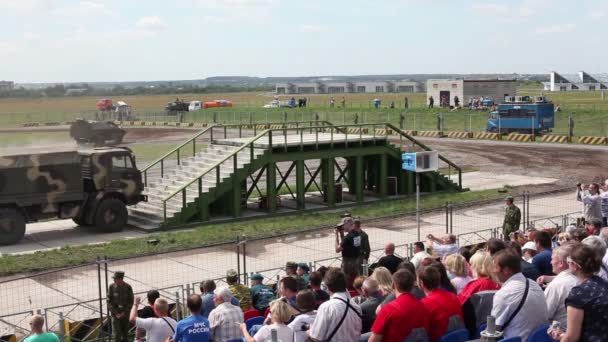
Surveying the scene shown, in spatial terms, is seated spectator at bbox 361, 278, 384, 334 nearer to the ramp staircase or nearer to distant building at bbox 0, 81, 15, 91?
the ramp staircase

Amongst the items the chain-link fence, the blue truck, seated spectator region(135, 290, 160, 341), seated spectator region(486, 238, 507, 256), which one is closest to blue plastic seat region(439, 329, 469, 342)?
seated spectator region(486, 238, 507, 256)

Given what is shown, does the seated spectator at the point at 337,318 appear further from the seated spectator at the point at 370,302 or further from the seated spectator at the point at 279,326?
the seated spectator at the point at 370,302

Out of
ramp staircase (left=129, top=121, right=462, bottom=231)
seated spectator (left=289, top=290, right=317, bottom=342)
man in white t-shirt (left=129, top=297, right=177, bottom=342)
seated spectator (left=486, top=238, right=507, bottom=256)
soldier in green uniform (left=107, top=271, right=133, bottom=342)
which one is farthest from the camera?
ramp staircase (left=129, top=121, right=462, bottom=231)

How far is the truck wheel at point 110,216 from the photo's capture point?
2400 centimetres

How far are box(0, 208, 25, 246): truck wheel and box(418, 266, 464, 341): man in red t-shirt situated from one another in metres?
17.2

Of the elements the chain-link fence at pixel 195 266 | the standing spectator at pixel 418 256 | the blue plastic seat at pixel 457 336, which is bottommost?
the chain-link fence at pixel 195 266

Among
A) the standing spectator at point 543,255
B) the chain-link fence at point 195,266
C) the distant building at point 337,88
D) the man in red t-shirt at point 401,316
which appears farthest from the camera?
the distant building at point 337,88

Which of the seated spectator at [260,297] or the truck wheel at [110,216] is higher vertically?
the seated spectator at [260,297]

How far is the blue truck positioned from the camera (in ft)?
174

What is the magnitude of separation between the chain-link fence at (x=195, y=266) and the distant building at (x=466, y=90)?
54010 mm

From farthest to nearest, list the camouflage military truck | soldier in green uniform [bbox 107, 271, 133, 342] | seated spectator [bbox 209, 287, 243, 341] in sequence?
the camouflage military truck < soldier in green uniform [bbox 107, 271, 133, 342] < seated spectator [bbox 209, 287, 243, 341]

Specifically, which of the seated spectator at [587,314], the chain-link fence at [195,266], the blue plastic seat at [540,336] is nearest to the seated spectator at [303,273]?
the chain-link fence at [195,266]

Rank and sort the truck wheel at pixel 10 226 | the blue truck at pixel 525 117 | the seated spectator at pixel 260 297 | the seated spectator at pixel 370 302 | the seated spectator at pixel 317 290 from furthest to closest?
1. the blue truck at pixel 525 117
2. the truck wheel at pixel 10 226
3. the seated spectator at pixel 260 297
4. the seated spectator at pixel 317 290
5. the seated spectator at pixel 370 302

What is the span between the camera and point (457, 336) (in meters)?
7.48
